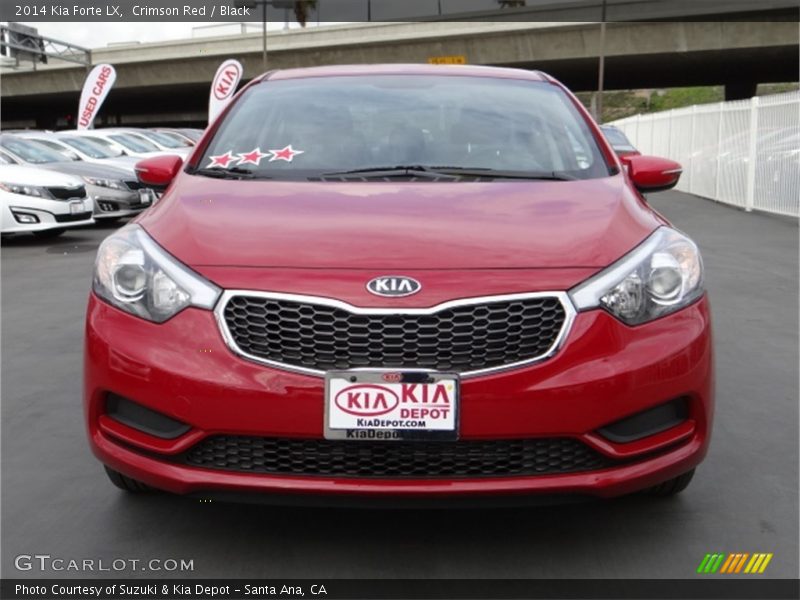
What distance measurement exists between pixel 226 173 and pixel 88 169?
11.5m

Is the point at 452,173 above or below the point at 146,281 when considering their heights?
above

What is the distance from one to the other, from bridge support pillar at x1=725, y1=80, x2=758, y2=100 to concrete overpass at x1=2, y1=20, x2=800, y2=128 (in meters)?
0.05

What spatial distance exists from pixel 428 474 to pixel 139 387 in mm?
838

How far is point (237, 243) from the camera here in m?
3.01

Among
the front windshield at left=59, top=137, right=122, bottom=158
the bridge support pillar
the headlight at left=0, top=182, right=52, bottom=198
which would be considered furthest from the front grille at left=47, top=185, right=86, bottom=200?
the bridge support pillar

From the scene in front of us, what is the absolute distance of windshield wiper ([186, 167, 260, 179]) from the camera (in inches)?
146

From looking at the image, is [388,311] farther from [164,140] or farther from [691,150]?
[691,150]

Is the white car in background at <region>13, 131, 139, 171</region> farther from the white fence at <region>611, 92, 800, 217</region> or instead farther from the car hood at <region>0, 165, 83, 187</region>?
the white fence at <region>611, 92, 800, 217</region>

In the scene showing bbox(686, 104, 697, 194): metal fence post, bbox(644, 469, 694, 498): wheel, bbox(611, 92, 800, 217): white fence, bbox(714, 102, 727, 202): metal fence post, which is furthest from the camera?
bbox(686, 104, 697, 194): metal fence post

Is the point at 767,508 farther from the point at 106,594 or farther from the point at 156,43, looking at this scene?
the point at 156,43

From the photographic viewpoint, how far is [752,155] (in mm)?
15594

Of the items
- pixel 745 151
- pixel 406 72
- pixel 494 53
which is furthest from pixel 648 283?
pixel 494 53

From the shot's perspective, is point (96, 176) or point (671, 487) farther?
point (96, 176)

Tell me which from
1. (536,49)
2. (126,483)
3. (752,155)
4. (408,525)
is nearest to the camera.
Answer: (408,525)
